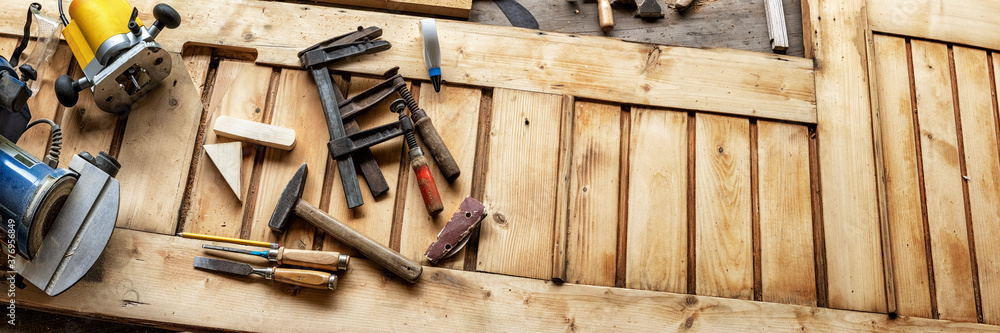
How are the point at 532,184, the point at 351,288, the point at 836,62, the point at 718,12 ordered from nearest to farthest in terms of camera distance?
1. the point at 351,288
2. the point at 532,184
3. the point at 836,62
4. the point at 718,12

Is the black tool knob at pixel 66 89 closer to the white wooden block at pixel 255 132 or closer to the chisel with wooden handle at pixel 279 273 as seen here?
the white wooden block at pixel 255 132

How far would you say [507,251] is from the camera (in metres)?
1.74

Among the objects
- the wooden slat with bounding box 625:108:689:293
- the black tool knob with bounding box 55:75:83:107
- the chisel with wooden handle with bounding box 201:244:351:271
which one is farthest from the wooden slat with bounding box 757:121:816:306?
the black tool knob with bounding box 55:75:83:107

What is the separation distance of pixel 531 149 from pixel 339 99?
2.13 feet

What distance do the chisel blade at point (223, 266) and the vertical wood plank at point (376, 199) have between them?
0.23 m

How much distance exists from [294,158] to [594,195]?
3.20 feet

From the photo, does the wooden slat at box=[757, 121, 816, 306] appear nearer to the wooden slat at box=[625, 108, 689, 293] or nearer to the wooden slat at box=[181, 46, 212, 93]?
the wooden slat at box=[625, 108, 689, 293]

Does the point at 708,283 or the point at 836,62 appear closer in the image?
the point at 708,283

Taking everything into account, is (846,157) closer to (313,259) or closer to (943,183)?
(943,183)

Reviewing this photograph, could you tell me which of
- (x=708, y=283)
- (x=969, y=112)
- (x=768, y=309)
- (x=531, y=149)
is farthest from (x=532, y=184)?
(x=969, y=112)

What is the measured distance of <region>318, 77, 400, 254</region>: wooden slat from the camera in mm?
1751

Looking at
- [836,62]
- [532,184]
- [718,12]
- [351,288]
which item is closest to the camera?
[351,288]

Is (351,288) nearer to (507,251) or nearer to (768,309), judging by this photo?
(507,251)

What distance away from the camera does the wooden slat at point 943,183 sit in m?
1.80
